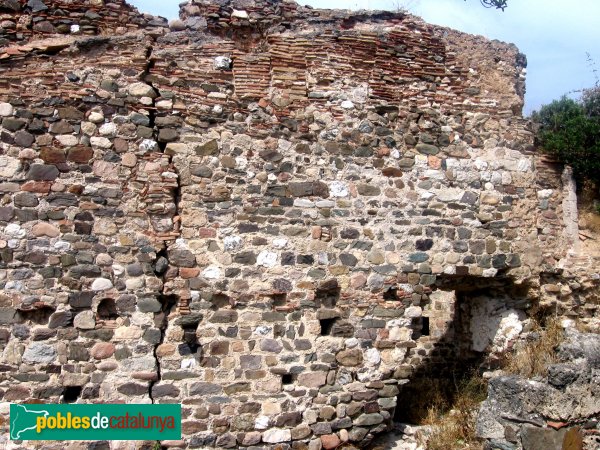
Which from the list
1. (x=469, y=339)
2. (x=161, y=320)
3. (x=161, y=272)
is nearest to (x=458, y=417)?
(x=469, y=339)

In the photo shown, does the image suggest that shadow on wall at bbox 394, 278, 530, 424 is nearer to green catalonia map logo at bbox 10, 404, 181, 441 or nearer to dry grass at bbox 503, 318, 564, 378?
dry grass at bbox 503, 318, 564, 378

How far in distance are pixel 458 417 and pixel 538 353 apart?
101cm

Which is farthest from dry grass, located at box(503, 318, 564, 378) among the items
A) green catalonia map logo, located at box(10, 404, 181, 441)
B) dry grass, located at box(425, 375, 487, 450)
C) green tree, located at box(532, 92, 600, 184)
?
green catalonia map logo, located at box(10, 404, 181, 441)

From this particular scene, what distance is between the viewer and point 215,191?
608 centimetres

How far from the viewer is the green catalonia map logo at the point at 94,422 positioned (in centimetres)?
547

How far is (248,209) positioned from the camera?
20.1 feet

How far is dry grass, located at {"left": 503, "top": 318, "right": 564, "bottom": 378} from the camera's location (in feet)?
19.9

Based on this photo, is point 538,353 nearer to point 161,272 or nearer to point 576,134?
point 576,134

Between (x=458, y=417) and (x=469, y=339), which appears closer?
(x=458, y=417)

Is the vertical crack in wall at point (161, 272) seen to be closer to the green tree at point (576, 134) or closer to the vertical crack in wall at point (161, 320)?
the vertical crack in wall at point (161, 320)

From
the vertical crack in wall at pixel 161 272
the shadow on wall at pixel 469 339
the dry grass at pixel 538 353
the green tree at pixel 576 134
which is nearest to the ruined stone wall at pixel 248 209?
the vertical crack in wall at pixel 161 272

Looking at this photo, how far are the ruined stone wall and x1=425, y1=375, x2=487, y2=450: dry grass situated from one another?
531 millimetres

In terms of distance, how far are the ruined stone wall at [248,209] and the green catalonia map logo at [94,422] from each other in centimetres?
10

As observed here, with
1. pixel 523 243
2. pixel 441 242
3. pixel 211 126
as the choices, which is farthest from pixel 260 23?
pixel 523 243
